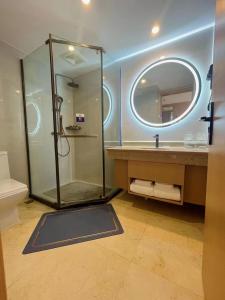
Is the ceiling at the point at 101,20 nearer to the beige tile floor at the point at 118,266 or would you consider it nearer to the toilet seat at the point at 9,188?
the toilet seat at the point at 9,188

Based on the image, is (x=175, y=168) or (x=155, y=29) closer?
(x=175, y=168)

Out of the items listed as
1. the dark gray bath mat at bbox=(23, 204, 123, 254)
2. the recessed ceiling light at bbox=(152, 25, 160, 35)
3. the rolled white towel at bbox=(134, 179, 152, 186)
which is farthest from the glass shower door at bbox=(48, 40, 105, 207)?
the recessed ceiling light at bbox=(152, 25, 160, 35)

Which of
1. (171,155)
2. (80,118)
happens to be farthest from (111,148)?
(80,118)

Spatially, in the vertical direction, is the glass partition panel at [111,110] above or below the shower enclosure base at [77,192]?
above

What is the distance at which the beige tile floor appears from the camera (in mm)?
900

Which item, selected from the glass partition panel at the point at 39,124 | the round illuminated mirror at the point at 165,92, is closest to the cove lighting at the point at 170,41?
the round illuminated mirror at the point at 165,92

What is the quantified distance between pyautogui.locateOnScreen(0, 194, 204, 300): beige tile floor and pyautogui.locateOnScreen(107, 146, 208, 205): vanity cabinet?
41cm

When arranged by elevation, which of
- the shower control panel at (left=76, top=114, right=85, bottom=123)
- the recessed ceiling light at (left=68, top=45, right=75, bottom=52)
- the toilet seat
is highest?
the recessed ceiling light at (left=68, top=45, right=75, bottom=52)

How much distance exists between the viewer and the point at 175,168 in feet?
5.14

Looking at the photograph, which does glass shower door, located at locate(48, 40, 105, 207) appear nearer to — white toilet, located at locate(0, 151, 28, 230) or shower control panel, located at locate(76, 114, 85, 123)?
shower control panel, located at locate(76, 114, 85, 123)

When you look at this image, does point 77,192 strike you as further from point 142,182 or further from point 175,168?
point 175,168

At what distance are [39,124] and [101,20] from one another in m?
1.65

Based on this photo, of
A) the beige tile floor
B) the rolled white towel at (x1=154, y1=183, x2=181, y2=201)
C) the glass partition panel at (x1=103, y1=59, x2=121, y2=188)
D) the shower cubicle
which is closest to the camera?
the beige tile floor

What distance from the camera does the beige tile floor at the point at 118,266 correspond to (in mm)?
900
